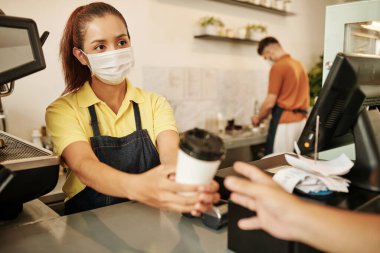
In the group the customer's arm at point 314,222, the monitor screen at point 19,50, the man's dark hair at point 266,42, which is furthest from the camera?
the man's dark hair at point 266,42

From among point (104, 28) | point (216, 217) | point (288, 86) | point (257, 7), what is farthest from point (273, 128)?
point (216, 217)

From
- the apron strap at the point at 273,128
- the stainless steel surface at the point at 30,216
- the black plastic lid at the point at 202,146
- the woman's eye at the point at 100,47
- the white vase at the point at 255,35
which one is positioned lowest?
the apron strap at the point at 273,128

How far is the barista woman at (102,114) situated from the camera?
4.74 ft

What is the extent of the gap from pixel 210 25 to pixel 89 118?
Result: 2641mm

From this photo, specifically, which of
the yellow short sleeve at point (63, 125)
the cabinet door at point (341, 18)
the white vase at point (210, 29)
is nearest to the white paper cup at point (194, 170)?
the yellow short sleeve at point (63, 125)

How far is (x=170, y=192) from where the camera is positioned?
0.90m

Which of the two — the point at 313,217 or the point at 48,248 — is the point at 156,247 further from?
the point at 313,217

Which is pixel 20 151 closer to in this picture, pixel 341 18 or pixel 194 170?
pixel 194 170

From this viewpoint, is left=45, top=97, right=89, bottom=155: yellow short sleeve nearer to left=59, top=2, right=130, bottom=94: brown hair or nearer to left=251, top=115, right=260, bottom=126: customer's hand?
left=59, top=2, right=130, bottom=94: brown hair

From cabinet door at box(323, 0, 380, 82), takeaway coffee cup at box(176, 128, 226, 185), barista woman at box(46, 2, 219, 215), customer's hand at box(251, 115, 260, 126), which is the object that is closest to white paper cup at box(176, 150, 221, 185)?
takeaway coffee cup at box(176, 128, 226, 185)

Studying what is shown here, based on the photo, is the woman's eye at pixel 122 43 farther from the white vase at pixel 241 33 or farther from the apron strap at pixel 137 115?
the white vase at pixel 241 33

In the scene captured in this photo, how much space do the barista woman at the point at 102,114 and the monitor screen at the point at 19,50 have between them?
0.48 metres

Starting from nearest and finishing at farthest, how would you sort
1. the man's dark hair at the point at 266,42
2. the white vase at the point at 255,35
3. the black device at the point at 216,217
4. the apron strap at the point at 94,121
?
the black device at the point at 216,217, the apron strap at the point at 94,121, the man's dark hair at the point at 266,42, the white vase at the point at 255,35

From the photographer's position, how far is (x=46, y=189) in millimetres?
1157
